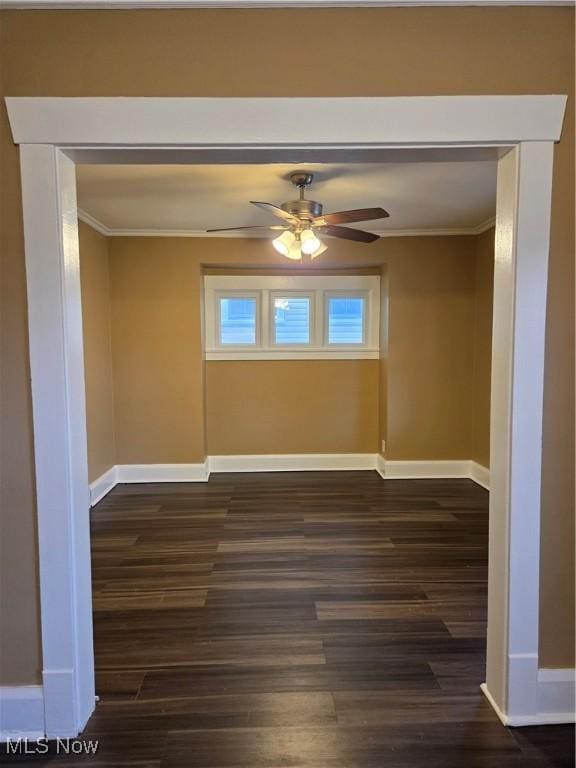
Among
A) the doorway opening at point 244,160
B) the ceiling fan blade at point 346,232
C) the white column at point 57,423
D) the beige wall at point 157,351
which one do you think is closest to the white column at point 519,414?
the doorway opening at point 244,160

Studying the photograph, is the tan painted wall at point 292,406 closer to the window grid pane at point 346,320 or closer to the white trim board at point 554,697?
the window grid pane at point 346,320

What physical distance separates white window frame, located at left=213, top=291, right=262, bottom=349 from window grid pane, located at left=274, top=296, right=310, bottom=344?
7.3 inches

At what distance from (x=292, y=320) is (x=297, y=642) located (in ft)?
10.5

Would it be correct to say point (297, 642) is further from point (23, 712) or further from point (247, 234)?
point (247, 234)

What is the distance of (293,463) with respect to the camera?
4.45 metres

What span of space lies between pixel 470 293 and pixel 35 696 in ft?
14.3

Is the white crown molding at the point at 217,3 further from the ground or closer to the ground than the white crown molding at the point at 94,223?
closer to the ground

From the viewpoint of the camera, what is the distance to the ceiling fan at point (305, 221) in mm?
2422

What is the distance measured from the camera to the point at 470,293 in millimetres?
4117

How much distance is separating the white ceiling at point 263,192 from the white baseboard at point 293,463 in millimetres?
2394

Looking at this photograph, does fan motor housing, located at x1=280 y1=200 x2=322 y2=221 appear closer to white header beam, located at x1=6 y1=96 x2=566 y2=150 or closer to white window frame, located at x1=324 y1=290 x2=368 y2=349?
white header beam, located at x1=6 y1=96 x2=566 y2=150

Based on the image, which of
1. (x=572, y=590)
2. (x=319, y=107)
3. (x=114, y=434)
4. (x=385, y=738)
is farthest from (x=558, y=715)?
(x=114, y=434)

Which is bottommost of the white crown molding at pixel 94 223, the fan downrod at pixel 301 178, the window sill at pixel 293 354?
the window sill at pixel 293 354

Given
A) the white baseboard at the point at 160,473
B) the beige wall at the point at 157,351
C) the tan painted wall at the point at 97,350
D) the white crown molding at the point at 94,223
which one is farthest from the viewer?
the white baseboard at the point at 160,473
